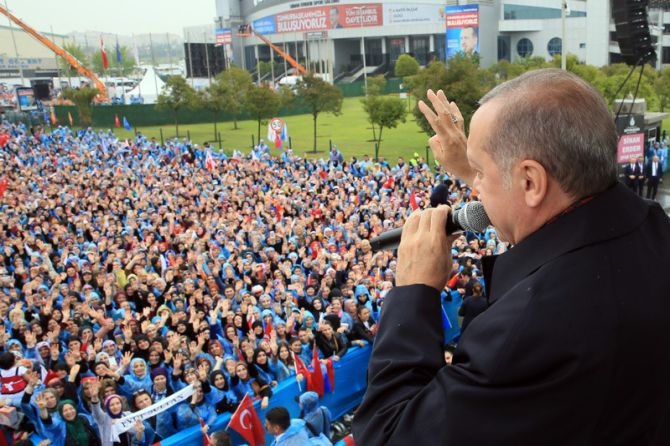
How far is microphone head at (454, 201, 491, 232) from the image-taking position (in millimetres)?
1395

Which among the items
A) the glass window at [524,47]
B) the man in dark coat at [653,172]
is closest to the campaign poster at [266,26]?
the glass window at [524,47]

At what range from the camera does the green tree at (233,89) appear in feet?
139

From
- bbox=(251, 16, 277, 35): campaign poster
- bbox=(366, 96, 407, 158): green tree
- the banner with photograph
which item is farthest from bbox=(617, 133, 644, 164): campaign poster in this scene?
bbox=(251, 16, 277, 35): campaign poster

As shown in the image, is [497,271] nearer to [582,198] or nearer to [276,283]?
[582,198]

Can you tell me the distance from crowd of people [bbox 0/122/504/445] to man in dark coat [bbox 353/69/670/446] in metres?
6.02

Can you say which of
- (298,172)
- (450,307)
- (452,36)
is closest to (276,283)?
(450,307)

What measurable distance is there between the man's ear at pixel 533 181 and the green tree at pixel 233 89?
3896cm

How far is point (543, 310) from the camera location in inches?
41.4

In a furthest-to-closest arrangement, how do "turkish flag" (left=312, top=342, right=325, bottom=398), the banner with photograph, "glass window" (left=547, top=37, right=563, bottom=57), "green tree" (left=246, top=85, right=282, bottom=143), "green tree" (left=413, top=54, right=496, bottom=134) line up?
1. "glass window" (left=547, top=37, right=563, bottom=57)
2. "green tree" (left=246, top=85, right=282, bottom=143)
3. "green tree" (left=413, top=54, right=496, bottom=134)
4. "turkish flag" (left=312, top=342, right=325, bottom=398)
5. the banner with photograph

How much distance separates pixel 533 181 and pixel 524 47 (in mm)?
80165

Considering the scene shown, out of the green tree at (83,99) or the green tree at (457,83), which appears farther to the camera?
the green tree at (83,99)

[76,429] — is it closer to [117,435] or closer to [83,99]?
[117,435]

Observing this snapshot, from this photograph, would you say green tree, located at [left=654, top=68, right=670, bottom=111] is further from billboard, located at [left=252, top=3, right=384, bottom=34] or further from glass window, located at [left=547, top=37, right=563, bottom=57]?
billboard, located at [left=252, top=3, right=384, bottom=34]

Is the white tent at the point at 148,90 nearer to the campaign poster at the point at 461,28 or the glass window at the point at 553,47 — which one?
the campaign poster at the point at 461,28
